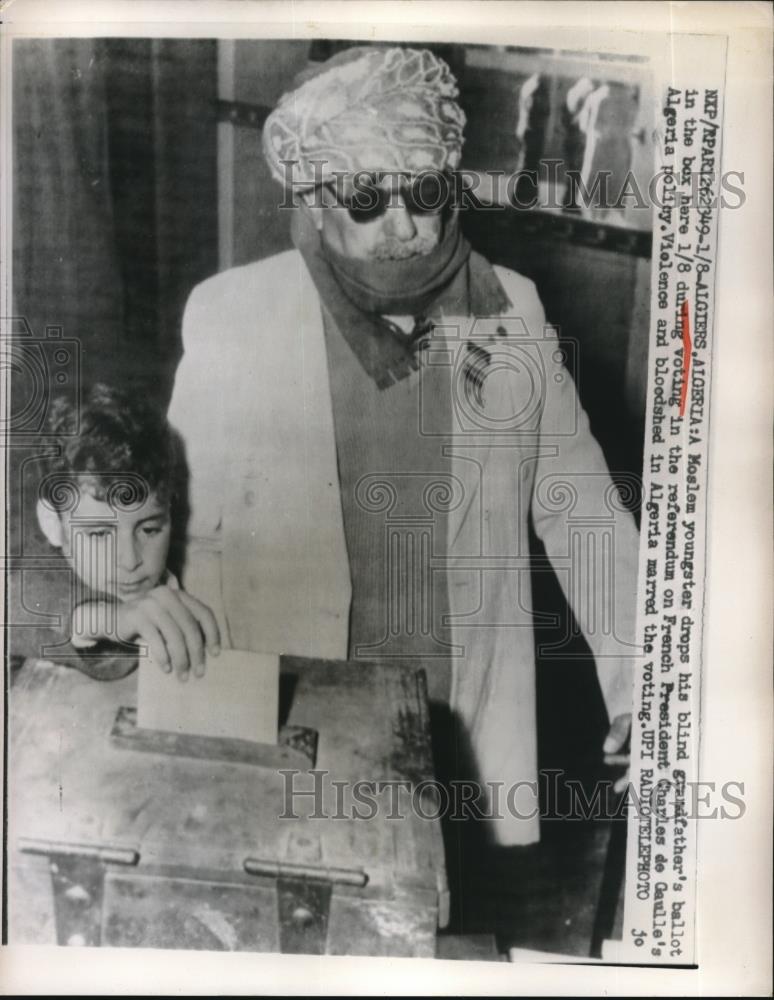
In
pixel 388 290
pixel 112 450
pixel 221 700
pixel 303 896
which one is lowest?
pixel 303 896

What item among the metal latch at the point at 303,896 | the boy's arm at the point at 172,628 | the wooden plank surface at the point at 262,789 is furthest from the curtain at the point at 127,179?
the metal latch at the point at 303,896

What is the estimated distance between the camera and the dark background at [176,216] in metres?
1.17

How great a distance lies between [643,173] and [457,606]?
561mm

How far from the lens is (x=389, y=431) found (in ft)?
3.87

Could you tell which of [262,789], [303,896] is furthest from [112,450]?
[303,896]

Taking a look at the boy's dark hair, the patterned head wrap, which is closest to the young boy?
the boy's dark hair

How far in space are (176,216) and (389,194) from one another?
25cm

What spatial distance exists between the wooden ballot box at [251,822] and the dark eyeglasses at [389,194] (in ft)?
1.77

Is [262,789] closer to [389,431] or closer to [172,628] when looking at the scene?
[172,628]

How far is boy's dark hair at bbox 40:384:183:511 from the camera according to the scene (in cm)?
118

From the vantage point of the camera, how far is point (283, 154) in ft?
3.84

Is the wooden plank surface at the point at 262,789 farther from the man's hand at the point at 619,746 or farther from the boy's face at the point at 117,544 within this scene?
the man's hand at the point at 619,746

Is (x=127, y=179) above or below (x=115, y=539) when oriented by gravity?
above

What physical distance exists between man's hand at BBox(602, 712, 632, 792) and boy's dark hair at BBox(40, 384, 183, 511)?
0.60 metres
